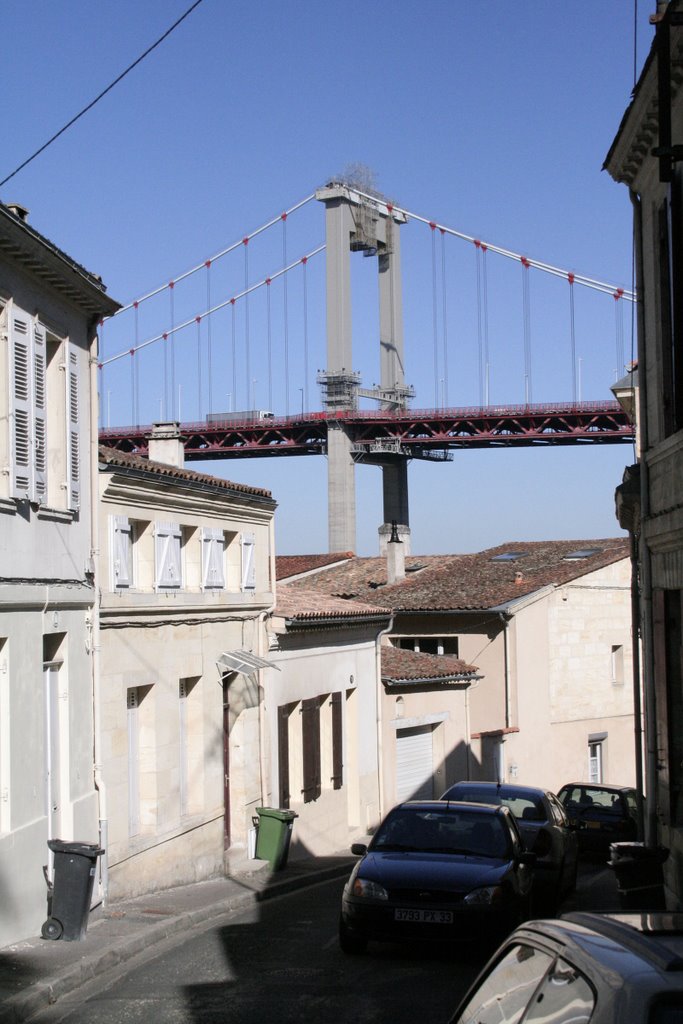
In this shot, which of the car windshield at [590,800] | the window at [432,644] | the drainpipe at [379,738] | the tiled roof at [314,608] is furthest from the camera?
the window at [432,644]

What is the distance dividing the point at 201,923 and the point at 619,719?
78.8 ft

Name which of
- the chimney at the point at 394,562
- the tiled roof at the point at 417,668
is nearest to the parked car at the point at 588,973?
the tiled roof at the point at 417,668

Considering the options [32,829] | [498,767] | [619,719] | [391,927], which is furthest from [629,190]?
[619,719]

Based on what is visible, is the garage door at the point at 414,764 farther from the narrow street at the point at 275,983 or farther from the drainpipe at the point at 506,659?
the narrow street at the point at 275,983

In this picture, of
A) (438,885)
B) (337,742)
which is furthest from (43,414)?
(337,742)

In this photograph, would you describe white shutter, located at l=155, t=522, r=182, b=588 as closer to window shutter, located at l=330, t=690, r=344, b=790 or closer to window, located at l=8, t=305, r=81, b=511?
window, located at l=8, t=305, r=81, b=511

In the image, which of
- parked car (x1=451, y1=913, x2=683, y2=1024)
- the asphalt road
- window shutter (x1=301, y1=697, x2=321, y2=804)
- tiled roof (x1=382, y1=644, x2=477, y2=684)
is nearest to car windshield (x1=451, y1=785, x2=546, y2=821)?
the asphalt road

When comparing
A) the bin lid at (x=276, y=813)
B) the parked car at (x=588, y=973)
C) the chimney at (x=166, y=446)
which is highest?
the chimney at (x=166, y=446)

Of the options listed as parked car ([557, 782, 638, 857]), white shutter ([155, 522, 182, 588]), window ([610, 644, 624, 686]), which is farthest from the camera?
window ([610, 644, 624, 686])

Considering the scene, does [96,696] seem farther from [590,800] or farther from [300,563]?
[300,563]

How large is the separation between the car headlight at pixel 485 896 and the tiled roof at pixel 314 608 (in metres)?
9.89

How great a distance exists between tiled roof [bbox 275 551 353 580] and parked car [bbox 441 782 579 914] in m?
21.0

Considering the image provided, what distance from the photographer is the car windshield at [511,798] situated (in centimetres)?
1532

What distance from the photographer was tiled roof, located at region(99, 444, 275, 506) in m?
14.4
